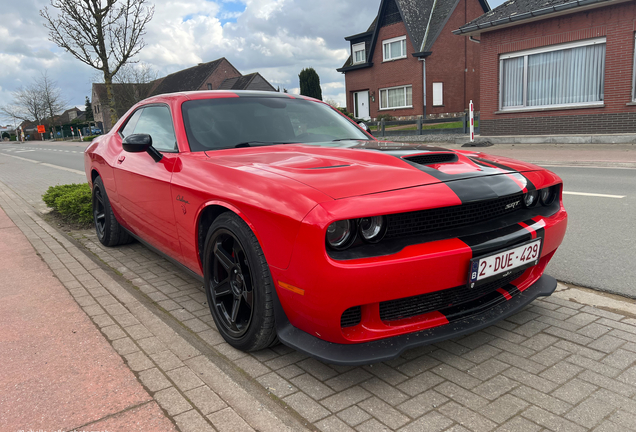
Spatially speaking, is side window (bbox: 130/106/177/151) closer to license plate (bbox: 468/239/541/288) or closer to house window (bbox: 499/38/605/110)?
license plate (bbox: 468/239/541/288)

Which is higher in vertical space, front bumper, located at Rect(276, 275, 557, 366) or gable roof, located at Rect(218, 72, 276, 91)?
gable roof, located at Rect(218, 72, 276, 91)

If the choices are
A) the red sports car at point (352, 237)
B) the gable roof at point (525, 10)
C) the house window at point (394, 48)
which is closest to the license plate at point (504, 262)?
the red sports car at point (352, 237)

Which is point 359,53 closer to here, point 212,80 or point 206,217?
point 212,80

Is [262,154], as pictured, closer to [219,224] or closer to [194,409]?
[219,224]

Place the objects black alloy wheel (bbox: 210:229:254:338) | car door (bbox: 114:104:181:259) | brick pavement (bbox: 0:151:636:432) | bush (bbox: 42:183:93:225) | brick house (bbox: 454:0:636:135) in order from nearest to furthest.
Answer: brick pavement (bbox: 0:151:636:432)
black alloy wheel (bbox: 210:229:254:338)
car door (bbox: 114:104:181:259)
bush (bbox: 42:183:93:225)
brick house (bbox: 454:0:636:135)

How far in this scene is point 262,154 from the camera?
3064 mm

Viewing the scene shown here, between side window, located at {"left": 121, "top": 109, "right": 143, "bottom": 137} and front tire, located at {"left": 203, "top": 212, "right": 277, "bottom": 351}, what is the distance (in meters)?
2.30

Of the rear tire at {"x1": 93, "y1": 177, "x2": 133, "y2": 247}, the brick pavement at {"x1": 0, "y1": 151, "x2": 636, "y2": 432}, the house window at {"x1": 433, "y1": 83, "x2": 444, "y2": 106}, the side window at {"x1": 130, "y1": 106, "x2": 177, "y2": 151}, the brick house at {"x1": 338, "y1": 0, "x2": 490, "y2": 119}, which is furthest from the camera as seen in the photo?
the house window at {"x1": 433, "y1": 83, "x2": 444, "y2": 106}

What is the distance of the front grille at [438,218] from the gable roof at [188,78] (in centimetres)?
5359

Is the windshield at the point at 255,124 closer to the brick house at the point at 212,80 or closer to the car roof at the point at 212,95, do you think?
the car roof at the point at 212,95

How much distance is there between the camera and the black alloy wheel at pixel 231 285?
101 inches

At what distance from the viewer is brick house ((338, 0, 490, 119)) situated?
28.8 metres

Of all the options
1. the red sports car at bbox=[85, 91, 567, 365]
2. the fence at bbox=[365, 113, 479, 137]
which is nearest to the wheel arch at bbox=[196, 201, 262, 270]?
the red sports car at bbox=[85, 91, 567, 365]

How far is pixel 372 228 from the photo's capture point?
2.20 metres
